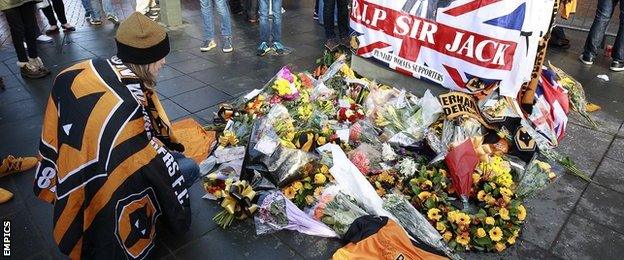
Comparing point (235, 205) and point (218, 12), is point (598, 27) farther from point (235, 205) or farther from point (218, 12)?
point (235, 205)

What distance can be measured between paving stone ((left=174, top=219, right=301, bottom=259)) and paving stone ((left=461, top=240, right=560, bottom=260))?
3.94 ft

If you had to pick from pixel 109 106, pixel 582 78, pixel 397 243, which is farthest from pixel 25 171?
pixel 582 78

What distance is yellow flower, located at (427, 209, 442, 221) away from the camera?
2.83 m

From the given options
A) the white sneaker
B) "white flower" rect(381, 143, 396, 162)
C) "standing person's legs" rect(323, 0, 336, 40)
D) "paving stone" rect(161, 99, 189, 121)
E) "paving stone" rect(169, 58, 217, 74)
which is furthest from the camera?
the white sneaker

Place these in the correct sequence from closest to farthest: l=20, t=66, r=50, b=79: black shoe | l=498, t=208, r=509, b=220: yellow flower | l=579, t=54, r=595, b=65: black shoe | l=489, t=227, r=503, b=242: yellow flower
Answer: l=489, t=227, r=503, b=242: yellow flower, l=498, t=208, r=509, b=220: yellow flower, l=20, t=66, r=50, b=79: black shoe, l=579, t=54, r=595, b=65: black shoe

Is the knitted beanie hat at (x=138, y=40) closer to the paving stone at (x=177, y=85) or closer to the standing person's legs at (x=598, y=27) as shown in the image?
the paving stone at (x=177, y=85)

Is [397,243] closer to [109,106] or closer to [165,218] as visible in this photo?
[165,218]

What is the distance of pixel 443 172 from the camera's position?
126 inches

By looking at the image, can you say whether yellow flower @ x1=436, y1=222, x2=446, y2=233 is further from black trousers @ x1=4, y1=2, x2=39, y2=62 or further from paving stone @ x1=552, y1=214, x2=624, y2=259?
black trousers @ x1=4, y1=2, x2=39, y2=62

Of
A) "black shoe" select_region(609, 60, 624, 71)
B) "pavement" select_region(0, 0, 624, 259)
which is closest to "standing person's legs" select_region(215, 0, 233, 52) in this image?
"pavement" select_region(0, 0, 624, 259)

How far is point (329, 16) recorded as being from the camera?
6488 mm

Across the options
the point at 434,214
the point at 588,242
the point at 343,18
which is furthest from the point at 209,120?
the point at 588,242

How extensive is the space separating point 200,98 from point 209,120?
2.02ft

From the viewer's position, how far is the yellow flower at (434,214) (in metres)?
2.83
